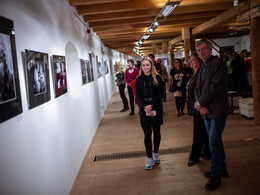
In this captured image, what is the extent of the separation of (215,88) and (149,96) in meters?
1.08

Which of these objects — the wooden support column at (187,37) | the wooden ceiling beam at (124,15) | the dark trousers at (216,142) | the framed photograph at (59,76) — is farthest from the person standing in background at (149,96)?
the wooden support column at (187,37)

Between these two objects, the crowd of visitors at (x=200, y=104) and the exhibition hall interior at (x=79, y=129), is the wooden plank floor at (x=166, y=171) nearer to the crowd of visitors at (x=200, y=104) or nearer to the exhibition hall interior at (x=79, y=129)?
the exhibition hall interior at (x=79, y=129)

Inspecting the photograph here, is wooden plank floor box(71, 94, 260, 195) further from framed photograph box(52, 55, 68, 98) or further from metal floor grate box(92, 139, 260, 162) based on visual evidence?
framed photograph box(52, 55, 68, 98)

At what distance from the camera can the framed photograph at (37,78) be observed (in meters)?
2.06

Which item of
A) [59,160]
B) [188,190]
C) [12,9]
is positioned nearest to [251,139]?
[188,190]

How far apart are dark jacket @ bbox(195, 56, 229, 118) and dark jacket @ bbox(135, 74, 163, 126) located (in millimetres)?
784

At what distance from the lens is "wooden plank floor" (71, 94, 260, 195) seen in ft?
9.77

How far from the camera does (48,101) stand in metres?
2.55

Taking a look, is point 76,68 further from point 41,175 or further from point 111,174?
point 41,175

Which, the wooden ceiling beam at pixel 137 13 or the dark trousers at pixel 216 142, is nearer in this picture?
the dark trousers at pixel 216 142

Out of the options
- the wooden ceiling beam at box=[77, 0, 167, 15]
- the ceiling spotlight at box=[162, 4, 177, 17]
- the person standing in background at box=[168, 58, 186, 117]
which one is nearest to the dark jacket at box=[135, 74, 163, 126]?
the ceiling spotlight at box=[162, 4, 177, 17]

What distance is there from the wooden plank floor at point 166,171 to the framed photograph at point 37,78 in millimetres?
1470

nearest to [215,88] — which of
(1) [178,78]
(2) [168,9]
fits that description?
(2) [168,9]

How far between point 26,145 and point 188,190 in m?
1.97
